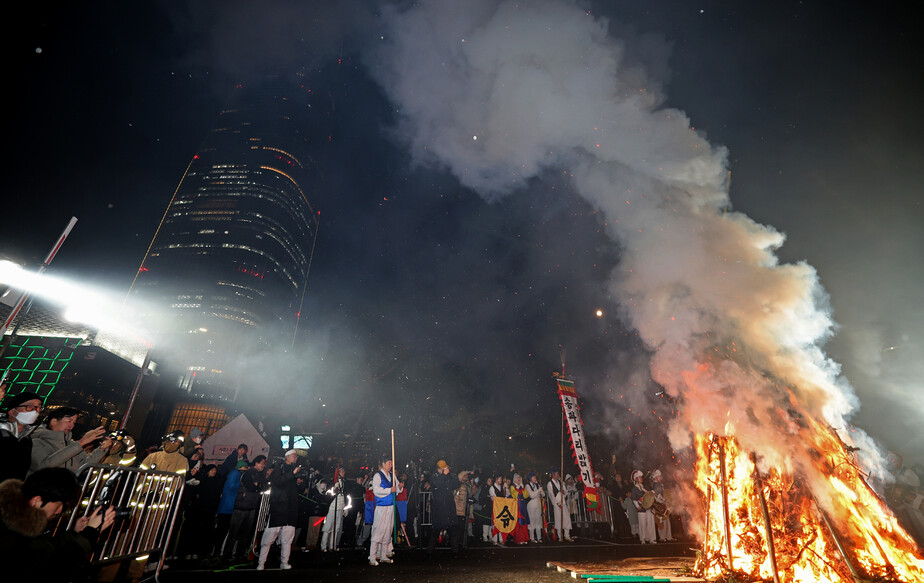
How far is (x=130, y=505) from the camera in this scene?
4.95 m

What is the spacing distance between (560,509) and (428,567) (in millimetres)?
7759

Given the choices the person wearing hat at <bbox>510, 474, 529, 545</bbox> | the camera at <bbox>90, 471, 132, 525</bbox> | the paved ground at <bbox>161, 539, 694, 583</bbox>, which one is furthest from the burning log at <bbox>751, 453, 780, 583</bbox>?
the camera at <bbox>90, 471, 132, 525</bbox>

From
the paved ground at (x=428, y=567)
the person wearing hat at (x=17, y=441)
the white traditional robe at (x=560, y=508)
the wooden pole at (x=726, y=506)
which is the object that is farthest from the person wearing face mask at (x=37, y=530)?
the white traditional robe at (x=560, y=508)

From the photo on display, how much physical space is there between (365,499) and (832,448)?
11.7m

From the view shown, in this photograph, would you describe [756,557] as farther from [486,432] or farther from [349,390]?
[349,390]

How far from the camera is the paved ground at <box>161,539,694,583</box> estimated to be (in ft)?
22.9

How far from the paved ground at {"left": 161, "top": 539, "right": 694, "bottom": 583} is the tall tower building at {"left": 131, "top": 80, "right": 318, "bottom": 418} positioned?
366 ft

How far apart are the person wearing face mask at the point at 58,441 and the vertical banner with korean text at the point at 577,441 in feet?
48.2

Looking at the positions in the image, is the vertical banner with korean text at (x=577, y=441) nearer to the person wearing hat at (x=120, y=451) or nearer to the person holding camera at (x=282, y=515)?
the person holding camera at (x=282, y=515)

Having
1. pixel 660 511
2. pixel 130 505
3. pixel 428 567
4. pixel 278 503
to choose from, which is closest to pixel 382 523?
pixel 428 567

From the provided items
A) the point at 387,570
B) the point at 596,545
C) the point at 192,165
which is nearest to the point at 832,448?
the point at 596,545

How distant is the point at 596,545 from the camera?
40.1ft

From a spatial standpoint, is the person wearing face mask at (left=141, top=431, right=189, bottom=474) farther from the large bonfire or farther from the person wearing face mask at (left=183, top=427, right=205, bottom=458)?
the large bonfire

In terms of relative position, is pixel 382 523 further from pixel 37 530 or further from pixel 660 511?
pixel 660 511
